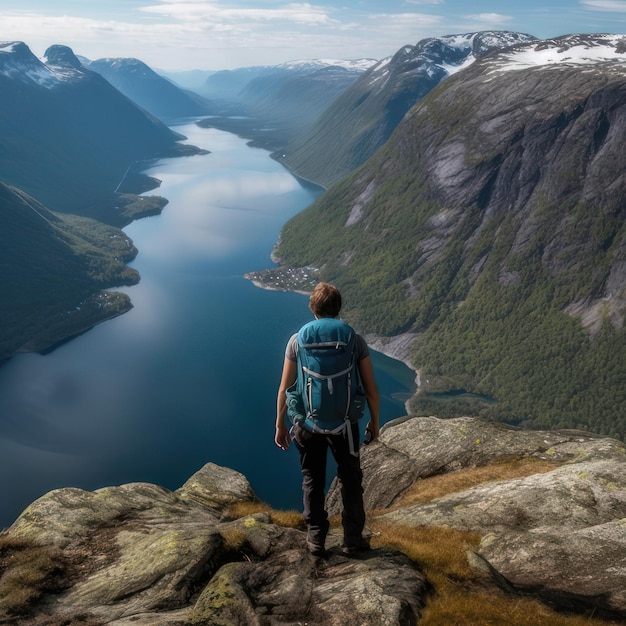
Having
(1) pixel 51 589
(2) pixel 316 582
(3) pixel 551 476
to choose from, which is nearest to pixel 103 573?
(1) pixel 51 589

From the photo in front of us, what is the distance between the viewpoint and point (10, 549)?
1558 cm

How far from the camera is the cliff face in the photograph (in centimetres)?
1239

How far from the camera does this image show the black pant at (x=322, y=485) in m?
13.9

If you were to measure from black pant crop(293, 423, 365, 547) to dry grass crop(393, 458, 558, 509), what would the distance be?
34.0 feet

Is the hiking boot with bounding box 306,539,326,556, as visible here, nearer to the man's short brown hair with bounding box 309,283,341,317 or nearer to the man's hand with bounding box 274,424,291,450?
the man's hand with bounding box 274,424,291,450

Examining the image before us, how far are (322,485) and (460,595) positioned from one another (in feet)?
13.7

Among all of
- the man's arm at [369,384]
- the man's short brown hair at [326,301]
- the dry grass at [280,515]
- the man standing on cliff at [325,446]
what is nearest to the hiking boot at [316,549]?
the man standing on cliff at [325,446]

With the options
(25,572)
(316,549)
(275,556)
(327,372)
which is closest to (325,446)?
(327,372)

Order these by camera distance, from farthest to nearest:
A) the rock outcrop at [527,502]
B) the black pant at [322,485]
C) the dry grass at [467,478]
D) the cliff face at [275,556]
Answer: the dry grass at [467,478], the rock outcrop at [527,502], the black pant at [322,485], the cliff face at [275,556]

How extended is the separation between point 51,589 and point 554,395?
632 ft

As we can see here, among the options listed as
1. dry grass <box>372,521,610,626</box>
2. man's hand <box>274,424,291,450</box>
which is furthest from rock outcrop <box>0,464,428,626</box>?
man's hand <box>274,424,291,450</box>

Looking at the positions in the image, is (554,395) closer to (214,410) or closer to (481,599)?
(214,410)

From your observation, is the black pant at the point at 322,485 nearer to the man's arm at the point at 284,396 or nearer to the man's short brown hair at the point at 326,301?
the man's arm at the point at 284,396

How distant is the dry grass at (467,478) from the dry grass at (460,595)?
25.8 ft
